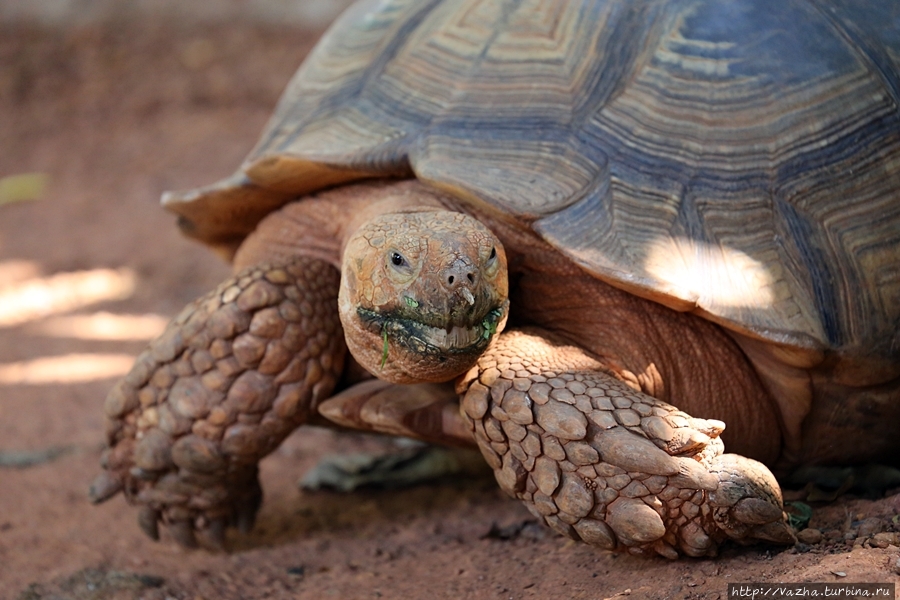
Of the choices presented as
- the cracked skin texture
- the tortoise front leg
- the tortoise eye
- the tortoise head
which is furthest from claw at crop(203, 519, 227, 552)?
the tortoise eye

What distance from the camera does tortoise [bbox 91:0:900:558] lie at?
7.63 ft

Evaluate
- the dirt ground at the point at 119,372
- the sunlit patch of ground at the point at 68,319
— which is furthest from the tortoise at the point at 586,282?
the sunlit patch of ground at the point at 68,319

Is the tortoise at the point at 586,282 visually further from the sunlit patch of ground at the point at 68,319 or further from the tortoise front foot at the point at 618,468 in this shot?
the sunlit patch of ground at the point at 68,319

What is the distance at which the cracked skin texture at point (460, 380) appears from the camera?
2275 millimetres

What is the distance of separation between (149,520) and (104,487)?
19cm

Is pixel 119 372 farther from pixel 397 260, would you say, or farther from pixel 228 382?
pixel 397 260

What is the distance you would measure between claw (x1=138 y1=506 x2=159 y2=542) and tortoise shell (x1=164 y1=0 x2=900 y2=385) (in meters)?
1.22

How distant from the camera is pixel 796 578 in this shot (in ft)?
6.63

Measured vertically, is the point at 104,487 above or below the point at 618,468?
below

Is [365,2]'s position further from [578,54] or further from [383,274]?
[383,274]

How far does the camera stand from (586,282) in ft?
8.95

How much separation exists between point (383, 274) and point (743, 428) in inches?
49.8

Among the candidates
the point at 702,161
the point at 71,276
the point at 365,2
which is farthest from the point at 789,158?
the point at 71,276

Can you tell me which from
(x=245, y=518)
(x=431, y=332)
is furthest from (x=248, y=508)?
(x=431, y=332)
